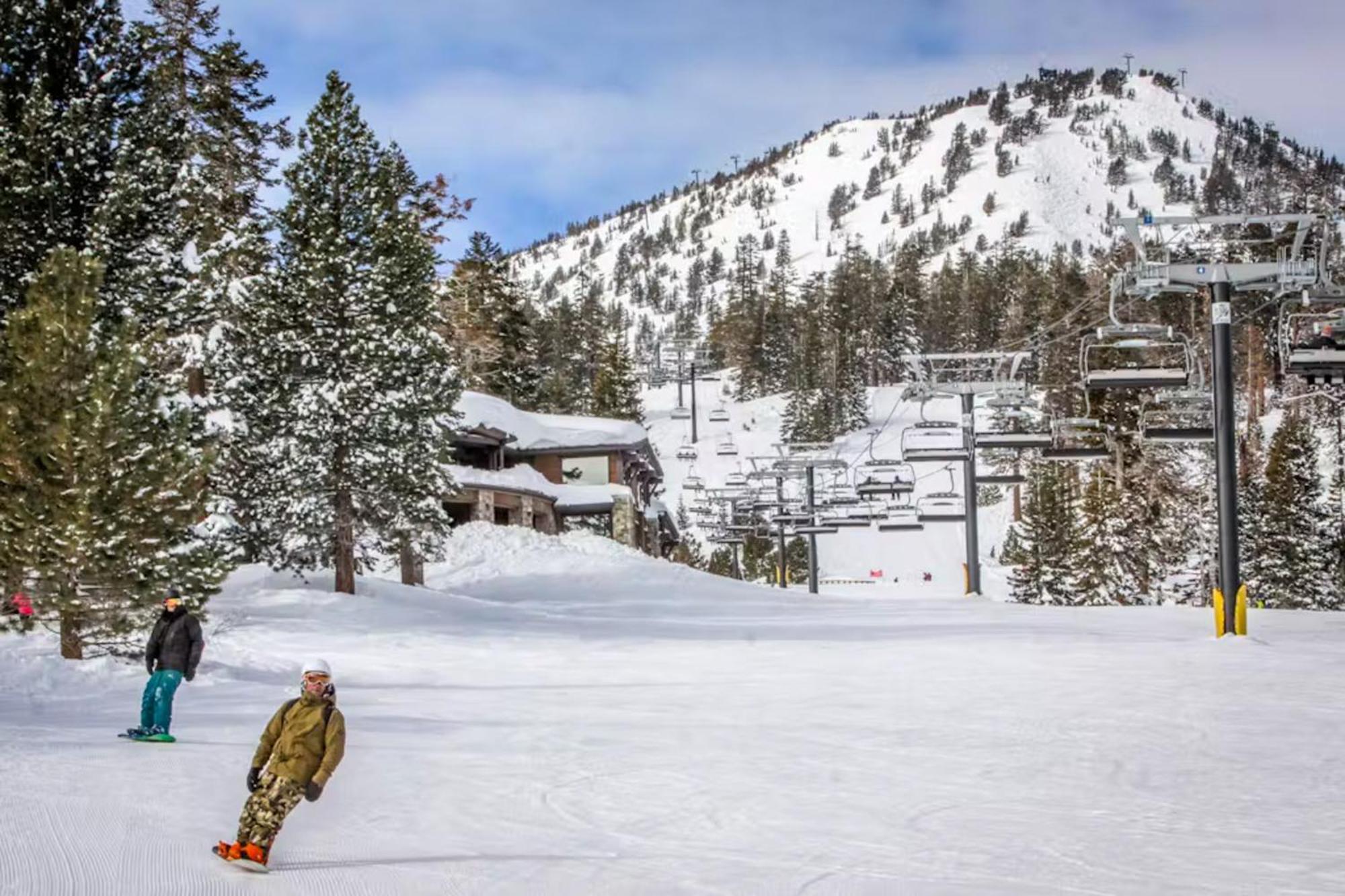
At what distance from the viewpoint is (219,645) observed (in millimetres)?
23500

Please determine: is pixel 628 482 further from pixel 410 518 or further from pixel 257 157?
pixel 410 518

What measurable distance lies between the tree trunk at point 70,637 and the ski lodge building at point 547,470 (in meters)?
31.8

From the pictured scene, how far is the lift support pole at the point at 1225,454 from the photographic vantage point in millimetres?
26359

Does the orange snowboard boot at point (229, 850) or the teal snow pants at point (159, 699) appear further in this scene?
the teal snow pants at point (159, 699)

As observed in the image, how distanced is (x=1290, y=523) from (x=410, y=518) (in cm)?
4321

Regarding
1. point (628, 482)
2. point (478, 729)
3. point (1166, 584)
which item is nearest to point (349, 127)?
point (478, 729)

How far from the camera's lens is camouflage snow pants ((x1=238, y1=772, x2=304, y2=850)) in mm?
8695

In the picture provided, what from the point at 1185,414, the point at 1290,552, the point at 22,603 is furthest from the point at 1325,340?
the point at 1290,552

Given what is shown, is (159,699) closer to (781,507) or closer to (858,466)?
(781,507)

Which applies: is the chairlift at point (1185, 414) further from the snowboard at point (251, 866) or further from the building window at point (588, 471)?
the building window at point (588, 471)

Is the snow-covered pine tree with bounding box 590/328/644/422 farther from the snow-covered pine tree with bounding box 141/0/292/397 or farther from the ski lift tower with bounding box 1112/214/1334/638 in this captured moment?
the ski lift tower with bounding box 1112/214/1334/638

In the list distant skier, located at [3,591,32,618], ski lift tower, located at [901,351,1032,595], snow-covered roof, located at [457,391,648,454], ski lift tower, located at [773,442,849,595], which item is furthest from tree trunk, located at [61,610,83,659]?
snow-covered roof, located at [457,391,648,454]

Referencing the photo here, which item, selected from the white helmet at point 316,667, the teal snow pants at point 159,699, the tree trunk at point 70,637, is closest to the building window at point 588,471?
the tree trunk at point 70,637

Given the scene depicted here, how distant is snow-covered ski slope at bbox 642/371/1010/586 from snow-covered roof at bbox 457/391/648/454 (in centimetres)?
907
